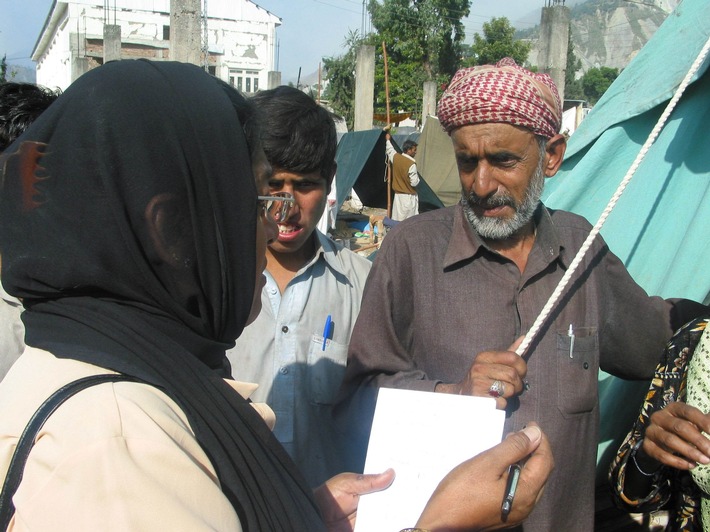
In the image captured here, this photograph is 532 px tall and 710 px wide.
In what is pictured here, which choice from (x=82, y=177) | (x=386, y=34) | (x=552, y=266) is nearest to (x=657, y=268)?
(x=552, y=266)

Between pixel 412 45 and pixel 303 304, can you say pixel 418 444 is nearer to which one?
pixel 303 304

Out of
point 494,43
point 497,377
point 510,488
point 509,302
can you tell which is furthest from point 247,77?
point 510,488

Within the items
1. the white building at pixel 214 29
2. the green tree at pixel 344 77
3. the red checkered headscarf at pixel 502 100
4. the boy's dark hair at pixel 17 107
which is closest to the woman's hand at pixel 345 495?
the red checkered headscarf at pixel 502 100

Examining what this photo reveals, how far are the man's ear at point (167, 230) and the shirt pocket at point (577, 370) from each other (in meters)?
1.22

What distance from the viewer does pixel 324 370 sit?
2.06 metres

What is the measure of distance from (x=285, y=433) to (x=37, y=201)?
4.17 feet

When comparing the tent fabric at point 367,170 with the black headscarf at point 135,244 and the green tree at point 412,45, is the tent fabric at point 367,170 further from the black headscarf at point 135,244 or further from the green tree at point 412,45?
the green tree at point 412,45

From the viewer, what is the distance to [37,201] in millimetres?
917

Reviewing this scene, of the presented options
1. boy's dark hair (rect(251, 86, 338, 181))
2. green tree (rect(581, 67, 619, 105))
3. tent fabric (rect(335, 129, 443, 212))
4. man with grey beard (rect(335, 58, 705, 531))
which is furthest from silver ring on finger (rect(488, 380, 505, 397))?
green tree (rect(581, 67, 619, 105))

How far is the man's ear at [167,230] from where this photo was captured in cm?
94

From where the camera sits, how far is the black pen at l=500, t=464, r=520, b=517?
3.92 feet

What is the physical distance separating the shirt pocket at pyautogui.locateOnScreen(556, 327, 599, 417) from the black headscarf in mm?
1013

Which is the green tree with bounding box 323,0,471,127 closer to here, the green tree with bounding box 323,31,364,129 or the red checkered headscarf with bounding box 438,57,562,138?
the green tree with bounding box 323,31,364,129

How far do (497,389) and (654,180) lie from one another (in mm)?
1461
